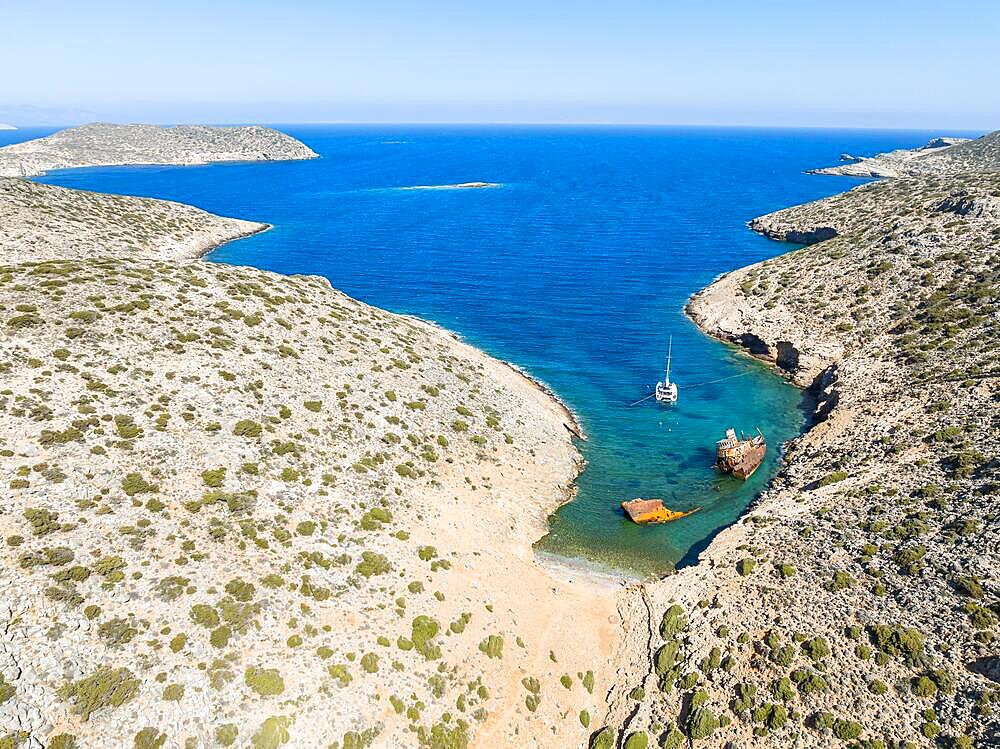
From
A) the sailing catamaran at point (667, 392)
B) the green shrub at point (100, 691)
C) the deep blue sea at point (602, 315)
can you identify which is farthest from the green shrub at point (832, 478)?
the green shrub at point (100, 691)

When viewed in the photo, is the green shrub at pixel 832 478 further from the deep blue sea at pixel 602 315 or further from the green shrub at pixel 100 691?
the green shrub at pixel 100 691

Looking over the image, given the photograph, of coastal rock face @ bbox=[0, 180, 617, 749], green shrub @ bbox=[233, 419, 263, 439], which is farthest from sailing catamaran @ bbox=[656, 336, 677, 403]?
green shrub @ bbox=[233, 419, 263, 439]

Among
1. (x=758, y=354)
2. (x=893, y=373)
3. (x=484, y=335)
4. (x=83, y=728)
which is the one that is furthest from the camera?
(x=484, y=335)

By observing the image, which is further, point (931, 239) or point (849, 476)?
point (931, 239)

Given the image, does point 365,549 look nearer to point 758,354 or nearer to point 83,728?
point 83,728

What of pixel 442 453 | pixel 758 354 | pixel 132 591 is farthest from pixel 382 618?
pixel 758 354

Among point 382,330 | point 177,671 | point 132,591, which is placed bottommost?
point 177,671
